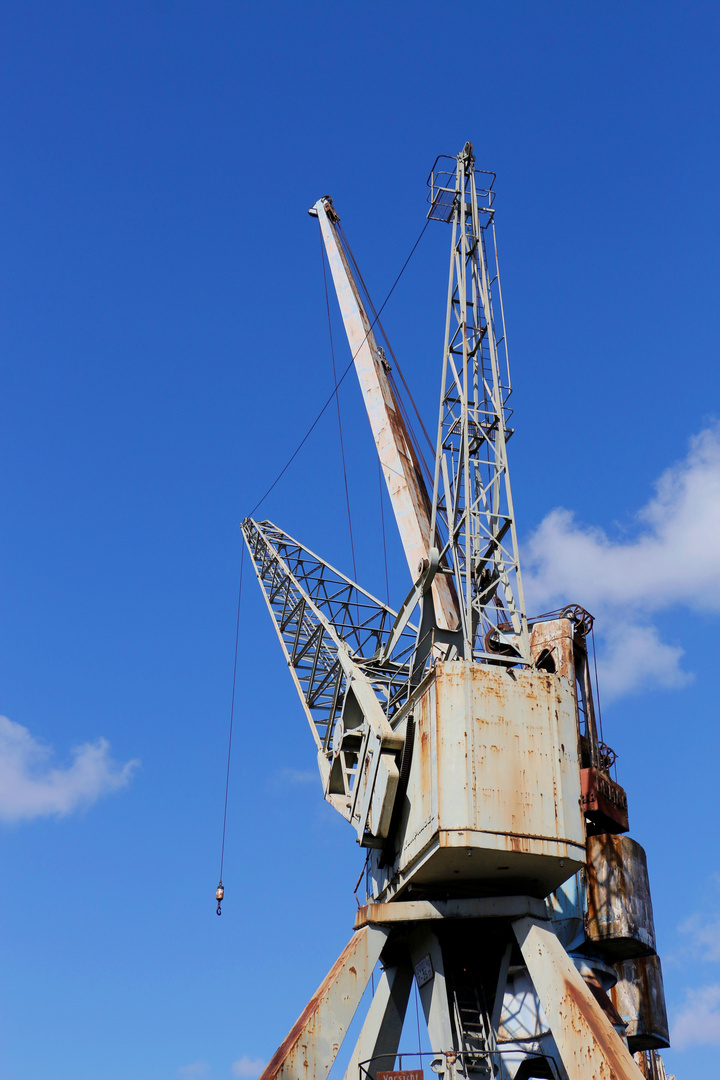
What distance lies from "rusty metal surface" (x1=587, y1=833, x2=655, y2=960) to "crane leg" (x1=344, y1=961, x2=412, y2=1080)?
35.8 feet

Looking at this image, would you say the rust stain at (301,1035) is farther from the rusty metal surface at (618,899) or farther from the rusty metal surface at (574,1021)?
the rusty metal surface at (618,899)

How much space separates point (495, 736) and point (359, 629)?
49.0 feet

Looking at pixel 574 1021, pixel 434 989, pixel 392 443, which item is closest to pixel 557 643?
pixel 392 443

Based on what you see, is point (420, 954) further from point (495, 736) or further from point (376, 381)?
point (376, 381)

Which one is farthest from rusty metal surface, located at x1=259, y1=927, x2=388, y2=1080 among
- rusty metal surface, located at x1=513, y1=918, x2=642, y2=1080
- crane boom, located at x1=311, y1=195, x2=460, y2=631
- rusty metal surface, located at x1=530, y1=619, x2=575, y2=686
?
rusty metal surface, located at x1=530, y1=619, x2=575, y2=686

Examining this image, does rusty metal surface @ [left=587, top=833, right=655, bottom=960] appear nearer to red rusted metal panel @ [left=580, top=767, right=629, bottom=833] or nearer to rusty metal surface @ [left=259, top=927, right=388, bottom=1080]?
red rusted metal panel @ [left=580, top=767, right=629, bottom=833]

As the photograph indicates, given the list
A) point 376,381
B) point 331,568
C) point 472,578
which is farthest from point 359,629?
point 472,578

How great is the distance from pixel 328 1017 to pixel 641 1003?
1868 cm

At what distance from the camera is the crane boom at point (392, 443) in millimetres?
29620

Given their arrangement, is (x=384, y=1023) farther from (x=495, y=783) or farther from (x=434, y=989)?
(x=495, y=783)

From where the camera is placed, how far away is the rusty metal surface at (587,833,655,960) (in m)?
36.0

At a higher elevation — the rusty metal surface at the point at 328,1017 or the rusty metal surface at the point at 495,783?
the rusty metal surface at the point at 495,783

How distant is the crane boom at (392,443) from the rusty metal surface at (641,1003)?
56.6 ft

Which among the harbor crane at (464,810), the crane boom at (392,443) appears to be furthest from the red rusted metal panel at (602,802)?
the crane boom at (392,443)
